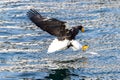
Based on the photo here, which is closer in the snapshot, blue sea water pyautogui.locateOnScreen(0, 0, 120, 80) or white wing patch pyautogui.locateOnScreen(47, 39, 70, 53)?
blue sea water pyautogui.locateOnScreen(0, 0, 120, 80)

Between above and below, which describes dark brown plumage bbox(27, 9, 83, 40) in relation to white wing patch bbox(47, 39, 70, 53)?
above

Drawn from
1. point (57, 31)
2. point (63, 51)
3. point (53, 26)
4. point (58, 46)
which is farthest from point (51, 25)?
point (63, 51)

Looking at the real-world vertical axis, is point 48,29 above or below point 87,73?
above

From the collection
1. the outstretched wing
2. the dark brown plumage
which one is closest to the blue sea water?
the dark brown plumage

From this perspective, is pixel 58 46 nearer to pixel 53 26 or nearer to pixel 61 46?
pixel 61 46

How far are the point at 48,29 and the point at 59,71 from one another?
4.29ft

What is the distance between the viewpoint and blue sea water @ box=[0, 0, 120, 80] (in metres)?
15.1

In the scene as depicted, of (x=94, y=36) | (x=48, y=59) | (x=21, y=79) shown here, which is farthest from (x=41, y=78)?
(x=94, y=36)

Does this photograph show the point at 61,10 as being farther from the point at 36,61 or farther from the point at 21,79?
the point at 21,79

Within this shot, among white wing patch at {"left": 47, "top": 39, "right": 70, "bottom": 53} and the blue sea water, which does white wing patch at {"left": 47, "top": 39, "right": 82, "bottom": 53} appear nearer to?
white wing patch at {"left": 47, "top": 39, "right": 70, "bottom": 53}

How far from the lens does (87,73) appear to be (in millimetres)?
15102

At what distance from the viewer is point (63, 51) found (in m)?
17.1

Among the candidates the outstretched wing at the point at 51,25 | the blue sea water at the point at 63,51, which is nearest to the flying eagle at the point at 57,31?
the outstretched wing at the point at 51,25

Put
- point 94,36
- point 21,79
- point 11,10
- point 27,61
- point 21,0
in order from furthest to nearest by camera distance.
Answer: point 21,0
point 11,10
point 94,36
point 27,61
point 21,79
